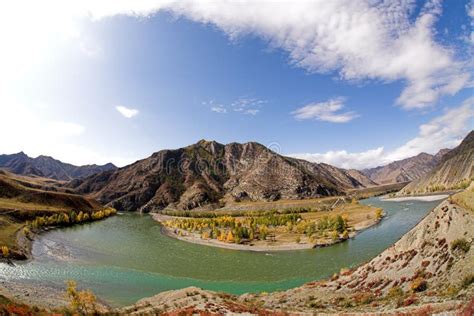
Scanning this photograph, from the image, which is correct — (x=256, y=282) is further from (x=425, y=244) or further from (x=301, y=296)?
(x=425, y=244)

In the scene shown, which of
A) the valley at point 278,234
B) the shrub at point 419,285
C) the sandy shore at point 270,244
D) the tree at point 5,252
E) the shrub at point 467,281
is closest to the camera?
the shrub at point 467,281

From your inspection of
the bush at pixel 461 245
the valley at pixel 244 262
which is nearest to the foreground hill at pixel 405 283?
the bush at pixel 461 245

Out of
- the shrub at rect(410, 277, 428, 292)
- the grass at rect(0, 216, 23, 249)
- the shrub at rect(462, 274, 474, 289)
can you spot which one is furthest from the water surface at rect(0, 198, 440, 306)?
the shrub at rect(462, 274, 474, 289)

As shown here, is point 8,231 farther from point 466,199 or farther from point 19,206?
point 466,199

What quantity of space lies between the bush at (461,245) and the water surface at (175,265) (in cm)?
4888

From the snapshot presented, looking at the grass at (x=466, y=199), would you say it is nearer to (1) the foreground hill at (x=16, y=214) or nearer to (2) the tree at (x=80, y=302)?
(2) the tree at (x=80, y=302)

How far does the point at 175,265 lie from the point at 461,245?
294ft

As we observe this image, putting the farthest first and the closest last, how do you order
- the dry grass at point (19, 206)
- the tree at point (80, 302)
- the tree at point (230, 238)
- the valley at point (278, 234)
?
the dry grass at point (19, 206)
the tree at point (230, 238)
the valley at point (278, 234)
the tree at point (80, 302)

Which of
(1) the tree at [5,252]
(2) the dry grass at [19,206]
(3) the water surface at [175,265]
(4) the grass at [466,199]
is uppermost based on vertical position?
(4) the grass at [466,199]

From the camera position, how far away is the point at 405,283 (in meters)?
34.6

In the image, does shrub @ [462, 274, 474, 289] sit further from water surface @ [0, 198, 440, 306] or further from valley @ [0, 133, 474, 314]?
water surface @ [0, 198, 440, 306]

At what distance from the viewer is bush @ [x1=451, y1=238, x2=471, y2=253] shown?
1250 inches

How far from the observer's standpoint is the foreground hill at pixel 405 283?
2792 cm

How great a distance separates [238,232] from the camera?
133750 mm
